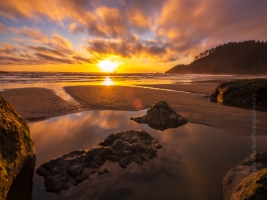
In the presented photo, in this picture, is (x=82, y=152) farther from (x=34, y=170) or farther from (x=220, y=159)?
(x=220, y=159)

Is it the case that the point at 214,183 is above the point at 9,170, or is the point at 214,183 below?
below

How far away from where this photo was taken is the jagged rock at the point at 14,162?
2.29 metres

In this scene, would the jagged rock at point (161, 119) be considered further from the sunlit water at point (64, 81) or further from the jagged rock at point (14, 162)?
the sunlit water at point (64, 81)

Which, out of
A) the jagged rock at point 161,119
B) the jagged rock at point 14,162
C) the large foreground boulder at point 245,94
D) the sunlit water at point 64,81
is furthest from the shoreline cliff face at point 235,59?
the jagged rock at point 14,162

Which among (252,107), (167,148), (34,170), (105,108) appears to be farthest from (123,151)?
(252,107)

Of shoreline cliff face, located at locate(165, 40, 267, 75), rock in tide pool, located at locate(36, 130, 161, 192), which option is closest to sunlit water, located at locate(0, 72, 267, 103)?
rock in tide pool, located at locate(36, 130, 161, 192)

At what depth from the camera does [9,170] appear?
238 centimetres

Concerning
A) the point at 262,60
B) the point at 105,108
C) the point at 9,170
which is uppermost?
the point at 262,60

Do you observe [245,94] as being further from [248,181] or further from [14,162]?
[14,162]

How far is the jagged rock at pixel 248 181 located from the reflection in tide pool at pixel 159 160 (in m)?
0.22

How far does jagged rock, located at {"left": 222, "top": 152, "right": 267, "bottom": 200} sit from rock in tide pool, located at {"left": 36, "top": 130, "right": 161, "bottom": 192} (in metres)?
1.78

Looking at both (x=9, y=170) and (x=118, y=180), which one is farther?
(x=118, y=180)

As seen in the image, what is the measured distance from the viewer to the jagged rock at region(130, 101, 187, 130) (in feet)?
21.9

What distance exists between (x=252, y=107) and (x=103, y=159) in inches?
394
